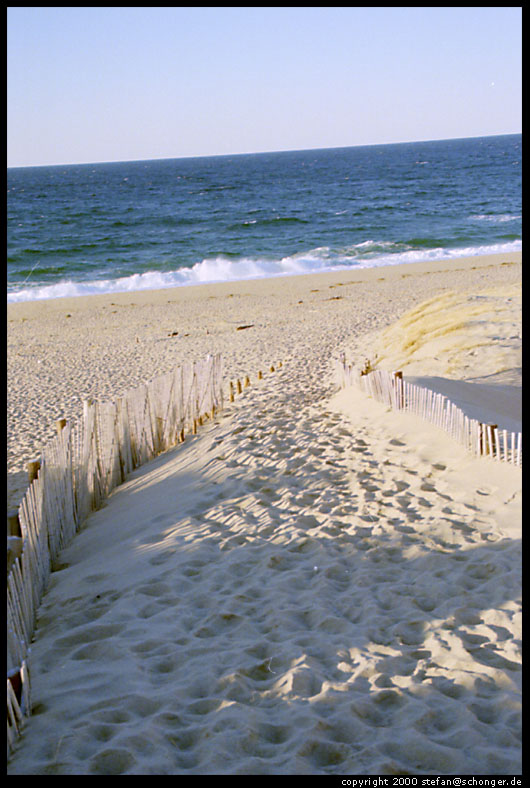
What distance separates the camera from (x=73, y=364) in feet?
39.7

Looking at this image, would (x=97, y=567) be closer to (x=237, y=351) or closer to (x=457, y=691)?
(x=457, y=691)

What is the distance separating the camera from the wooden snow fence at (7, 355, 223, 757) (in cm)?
295

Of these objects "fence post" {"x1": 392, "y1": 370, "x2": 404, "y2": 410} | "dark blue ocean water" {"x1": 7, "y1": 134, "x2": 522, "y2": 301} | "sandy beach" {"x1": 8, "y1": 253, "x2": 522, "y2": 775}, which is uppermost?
"dark blue ocean water" {"x1": 7, "y1": 134, "x2": 522, "y2": 301}

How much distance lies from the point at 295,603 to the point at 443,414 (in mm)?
2775

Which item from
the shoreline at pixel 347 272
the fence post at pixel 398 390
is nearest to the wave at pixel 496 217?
the shoreline at pixel 347 272

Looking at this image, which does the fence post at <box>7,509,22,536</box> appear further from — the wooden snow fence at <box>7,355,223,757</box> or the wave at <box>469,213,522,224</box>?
the wave at <box>469,213,522,224</box>

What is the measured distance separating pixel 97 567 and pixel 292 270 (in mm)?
22172

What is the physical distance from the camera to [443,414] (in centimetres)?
569

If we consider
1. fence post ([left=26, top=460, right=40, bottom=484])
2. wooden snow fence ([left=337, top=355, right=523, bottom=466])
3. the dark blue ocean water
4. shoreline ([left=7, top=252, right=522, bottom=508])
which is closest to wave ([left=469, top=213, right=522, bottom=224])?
the dark blue ocean water

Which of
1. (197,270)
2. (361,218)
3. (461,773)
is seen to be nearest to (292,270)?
(197,270)

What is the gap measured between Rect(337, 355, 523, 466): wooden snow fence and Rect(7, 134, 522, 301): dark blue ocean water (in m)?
17.7

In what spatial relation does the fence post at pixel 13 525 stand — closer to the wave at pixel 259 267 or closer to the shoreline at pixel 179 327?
the shoreline at pixel 179 327

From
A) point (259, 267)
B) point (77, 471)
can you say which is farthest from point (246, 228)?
point (77, 471)

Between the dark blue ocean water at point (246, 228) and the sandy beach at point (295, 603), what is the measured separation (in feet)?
59.3
